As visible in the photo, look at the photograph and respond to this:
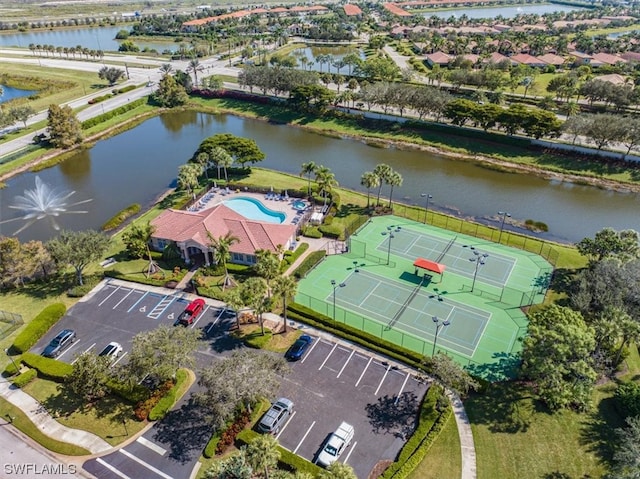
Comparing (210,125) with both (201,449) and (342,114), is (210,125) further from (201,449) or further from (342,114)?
(201,449)

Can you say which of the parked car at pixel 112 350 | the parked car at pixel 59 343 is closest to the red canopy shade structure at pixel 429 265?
the parked car at pixel 112 350

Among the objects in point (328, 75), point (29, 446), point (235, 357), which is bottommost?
point (29, 446)

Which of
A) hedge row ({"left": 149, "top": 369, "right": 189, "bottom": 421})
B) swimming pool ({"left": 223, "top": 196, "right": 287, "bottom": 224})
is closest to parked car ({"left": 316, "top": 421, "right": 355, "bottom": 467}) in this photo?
hedge row ({"left": 149, "top": 369, "right": 189, "bottom": 421})

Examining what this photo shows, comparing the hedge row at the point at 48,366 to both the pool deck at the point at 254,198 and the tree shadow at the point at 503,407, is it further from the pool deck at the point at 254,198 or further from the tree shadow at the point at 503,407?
the tree shadow at the point at 503,407

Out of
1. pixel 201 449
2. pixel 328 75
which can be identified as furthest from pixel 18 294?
pixel 328 75

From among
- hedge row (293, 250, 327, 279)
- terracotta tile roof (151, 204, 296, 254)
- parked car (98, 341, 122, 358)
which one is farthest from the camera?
terracotta tile roof (151, 204, 296, 254)

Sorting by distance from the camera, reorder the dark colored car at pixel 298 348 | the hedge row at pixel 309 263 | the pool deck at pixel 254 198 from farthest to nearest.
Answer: the pool deck at pixel 254 198, the hedge row at pixel 309 263, the dark colored car at pixel 298 348

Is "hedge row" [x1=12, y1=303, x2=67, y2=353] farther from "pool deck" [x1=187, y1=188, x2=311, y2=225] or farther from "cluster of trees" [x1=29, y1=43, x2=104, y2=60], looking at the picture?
"cluster of trees" [x1=29, y1=43, x2=104, y2=60]
